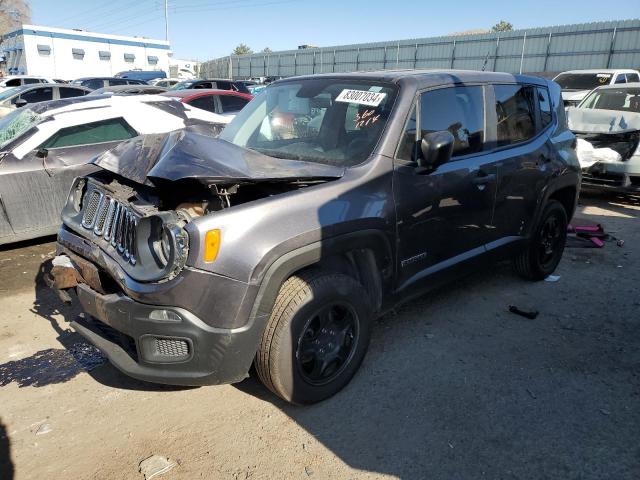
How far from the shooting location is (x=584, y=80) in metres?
14.9

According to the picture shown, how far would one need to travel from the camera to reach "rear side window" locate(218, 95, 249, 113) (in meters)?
10.8

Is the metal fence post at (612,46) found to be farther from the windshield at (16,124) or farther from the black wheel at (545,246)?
the windshield at (16,124)

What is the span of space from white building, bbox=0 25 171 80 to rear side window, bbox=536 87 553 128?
1876 inches

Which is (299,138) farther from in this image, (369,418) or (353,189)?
(369,418)

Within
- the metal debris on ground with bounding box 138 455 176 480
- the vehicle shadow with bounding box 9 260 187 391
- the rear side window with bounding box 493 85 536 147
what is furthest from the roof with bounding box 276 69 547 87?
the metal debris on ground with bounding box 138 455 176 480

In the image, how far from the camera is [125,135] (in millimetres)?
6160

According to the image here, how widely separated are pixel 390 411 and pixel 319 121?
1962 millimetres

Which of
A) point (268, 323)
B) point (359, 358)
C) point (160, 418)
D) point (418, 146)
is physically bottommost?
point (160, 418)

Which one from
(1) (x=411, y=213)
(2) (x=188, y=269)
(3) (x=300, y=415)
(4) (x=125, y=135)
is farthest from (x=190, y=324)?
(4) (x=125, y=135)

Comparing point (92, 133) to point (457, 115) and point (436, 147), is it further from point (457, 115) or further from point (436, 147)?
point (436, 147)

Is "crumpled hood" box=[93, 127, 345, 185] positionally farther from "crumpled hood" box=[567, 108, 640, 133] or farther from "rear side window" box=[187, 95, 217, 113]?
"crumpled hood" box=[567, 108, 640, 133]

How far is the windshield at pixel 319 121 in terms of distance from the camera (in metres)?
3.24

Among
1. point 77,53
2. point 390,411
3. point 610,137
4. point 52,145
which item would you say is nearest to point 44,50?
point 77,53

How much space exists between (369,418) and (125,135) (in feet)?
15.8
